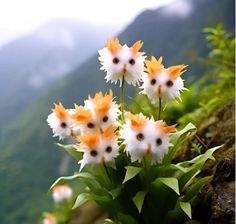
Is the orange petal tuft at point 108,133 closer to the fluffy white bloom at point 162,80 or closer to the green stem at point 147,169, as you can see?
the green stem at point 147,169

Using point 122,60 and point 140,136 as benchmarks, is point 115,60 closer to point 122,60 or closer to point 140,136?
point 122,60

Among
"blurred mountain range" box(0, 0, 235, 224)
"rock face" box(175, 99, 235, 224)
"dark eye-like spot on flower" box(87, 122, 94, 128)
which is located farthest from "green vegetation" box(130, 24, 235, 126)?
"blurred mountain range" box(0, 0, 235, 224)

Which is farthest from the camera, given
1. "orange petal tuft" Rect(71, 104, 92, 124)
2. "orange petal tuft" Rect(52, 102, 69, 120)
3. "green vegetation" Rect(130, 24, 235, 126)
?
"green vegetation" Rect(130, 24, 235, 126)

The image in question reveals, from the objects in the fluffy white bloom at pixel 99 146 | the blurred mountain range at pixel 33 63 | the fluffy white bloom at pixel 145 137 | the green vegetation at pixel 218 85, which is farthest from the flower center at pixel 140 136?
the blurred mountain range at pixel 33 63

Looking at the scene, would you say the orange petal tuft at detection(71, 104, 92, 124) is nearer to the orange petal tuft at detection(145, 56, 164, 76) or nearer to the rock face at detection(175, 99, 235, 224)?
the orange petal tuft at detection(145, 56, 164, 76)

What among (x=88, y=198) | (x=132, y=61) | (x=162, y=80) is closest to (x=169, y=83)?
(x=162, y=80)

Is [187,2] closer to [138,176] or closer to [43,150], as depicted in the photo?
[43,150]

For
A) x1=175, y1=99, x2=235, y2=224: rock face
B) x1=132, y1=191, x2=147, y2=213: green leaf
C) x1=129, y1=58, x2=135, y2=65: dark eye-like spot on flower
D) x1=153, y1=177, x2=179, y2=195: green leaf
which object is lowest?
x1=175, y1=99, x2=235, y2=224: rock face
